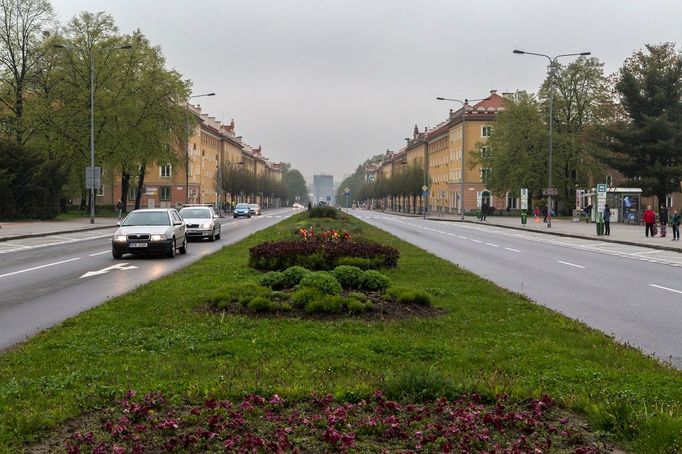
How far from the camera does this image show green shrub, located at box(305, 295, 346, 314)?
28.9ft

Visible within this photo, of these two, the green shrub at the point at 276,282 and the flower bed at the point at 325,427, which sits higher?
the green shrub at the point at 276,282

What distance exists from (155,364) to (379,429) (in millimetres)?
2693

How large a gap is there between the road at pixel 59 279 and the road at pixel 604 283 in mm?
7571

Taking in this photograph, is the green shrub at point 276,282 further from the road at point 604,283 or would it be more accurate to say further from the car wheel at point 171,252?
the car wheel at point 171,252

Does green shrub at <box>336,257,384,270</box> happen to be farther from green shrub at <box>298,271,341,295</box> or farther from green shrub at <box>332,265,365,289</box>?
green shrub at <box>298,271,341,295</box>

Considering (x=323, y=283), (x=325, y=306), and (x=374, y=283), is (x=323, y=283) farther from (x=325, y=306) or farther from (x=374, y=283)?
A: (x=374, y=283)

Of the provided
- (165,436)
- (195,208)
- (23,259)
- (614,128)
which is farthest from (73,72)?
(165,436)

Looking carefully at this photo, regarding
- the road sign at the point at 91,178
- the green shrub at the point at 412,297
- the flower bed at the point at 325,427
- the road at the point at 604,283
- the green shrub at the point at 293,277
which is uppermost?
the road sign at the point at 91,178

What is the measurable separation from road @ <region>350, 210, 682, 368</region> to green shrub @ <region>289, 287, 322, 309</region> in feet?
12.5

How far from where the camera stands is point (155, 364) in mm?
6102

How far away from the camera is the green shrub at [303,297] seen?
913cm

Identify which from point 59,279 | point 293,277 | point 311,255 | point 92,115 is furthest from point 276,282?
point 92,115

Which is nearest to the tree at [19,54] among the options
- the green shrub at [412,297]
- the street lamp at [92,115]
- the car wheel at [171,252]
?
the street lamp at [92,115]

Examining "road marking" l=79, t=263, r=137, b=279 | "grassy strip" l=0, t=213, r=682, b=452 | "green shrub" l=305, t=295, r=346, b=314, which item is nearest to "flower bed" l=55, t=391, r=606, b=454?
"grassy strip" l=0, t=213, r=682, b=452
